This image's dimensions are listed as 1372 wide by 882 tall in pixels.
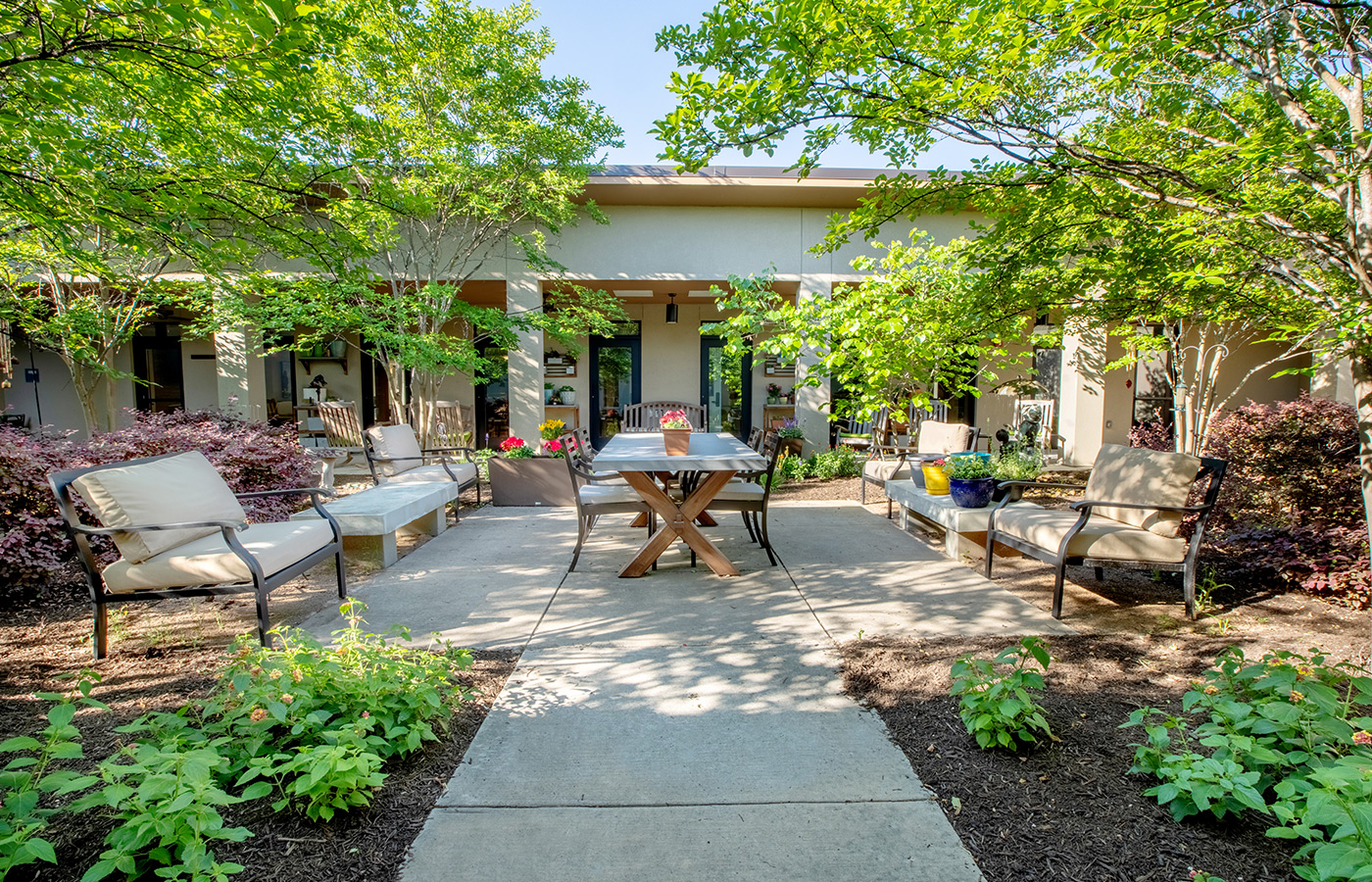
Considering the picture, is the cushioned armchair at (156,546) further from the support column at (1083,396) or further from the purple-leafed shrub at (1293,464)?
the support column at (1083,396)

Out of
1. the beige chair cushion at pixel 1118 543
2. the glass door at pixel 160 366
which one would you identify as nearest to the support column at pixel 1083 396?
the beige chair cushion at pixel 1118 543

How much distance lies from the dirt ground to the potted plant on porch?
275cm

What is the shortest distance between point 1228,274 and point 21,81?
5.24m

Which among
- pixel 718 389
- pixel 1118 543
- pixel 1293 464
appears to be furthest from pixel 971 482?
pixel 718 389

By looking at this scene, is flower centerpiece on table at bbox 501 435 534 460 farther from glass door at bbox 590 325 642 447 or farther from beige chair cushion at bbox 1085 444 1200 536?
beige chair cushion at bbox 1085 444 1200 536

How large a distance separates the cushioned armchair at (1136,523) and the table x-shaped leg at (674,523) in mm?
1930

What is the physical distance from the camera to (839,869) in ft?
5.59

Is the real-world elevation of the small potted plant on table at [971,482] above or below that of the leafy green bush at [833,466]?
above

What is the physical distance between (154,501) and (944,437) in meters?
6.55

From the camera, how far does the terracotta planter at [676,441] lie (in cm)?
464

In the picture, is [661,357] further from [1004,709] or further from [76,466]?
[1004,709]

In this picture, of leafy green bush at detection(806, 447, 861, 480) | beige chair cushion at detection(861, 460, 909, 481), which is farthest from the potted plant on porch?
leafy green bush at detection(806, 447, 861, 480)

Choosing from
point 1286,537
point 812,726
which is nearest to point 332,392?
point 812,726

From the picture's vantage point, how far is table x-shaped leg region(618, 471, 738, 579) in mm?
4469
